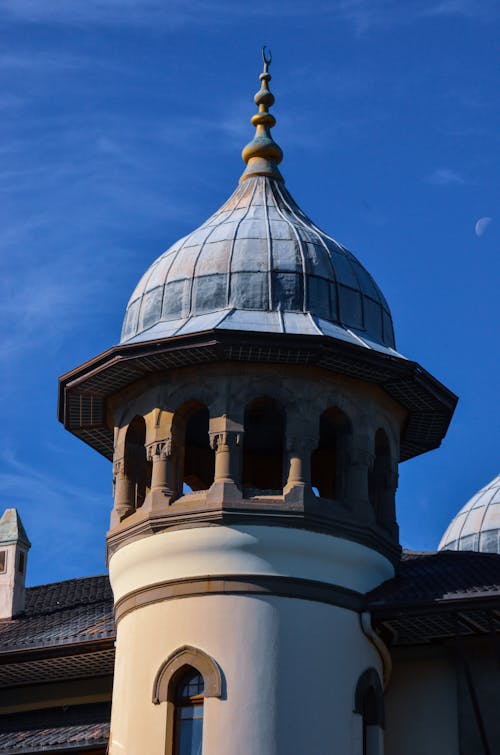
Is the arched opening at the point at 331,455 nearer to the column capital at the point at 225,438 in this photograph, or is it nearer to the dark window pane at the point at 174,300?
the column capital at the point at 225,438

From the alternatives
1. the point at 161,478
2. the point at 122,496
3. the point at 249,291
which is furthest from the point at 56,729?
the point at 249,291

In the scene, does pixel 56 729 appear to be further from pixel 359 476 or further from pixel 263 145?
pixel 263 145

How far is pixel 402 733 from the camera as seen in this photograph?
27.6 meters

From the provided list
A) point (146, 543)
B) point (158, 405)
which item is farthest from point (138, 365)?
point (146, 543)

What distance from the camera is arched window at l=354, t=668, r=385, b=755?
86.6 ft

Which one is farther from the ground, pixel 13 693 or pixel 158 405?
pixel 158 405

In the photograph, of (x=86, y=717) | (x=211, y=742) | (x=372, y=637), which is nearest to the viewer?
(x=211, y=742)

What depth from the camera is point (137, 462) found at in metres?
28.7

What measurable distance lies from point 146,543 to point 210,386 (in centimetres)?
260

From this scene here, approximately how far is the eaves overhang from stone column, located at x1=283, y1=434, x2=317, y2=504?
1.25 m

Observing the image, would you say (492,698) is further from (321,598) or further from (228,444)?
(228,444)

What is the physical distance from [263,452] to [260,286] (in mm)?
4167

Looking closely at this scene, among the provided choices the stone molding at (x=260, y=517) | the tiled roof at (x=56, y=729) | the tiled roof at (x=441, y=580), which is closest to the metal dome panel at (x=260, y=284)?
the stone molding at (x=260, y=517)

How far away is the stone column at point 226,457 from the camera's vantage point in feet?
87.1
